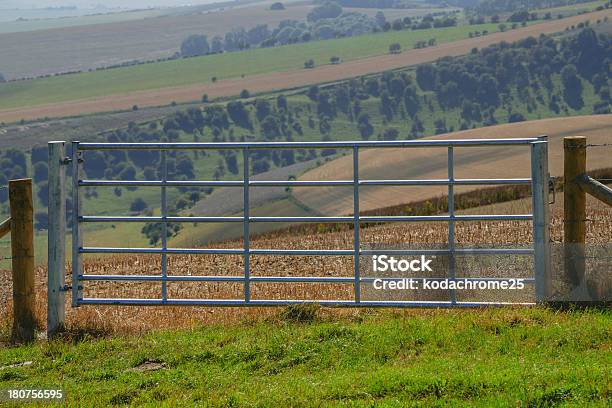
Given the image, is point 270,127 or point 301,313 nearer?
point 301,313

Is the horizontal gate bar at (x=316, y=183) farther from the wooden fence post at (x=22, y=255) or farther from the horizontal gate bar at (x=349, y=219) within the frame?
the wooden fence post at (x=22, y=255)

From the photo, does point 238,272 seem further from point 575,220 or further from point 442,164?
point 442,164

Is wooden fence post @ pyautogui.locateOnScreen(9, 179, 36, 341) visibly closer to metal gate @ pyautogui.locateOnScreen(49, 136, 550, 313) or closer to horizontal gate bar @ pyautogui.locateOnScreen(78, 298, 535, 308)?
metal gate @ pyautogui.locateOnScreen(49, 136, 550, 313)

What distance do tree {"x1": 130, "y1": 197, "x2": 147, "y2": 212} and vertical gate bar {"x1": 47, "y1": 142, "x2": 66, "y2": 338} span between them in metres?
136

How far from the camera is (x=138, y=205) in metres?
147

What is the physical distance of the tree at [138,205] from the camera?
477 feet

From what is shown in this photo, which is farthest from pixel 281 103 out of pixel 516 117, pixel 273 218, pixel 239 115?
pixel 273 218

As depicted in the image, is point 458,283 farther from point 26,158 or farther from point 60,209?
point 26,158

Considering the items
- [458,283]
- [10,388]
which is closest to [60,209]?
[10,388]

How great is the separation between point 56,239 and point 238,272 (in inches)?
235

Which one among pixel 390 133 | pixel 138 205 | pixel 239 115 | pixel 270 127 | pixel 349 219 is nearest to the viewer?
pixel 349 219

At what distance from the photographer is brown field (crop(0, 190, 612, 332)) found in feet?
33.3

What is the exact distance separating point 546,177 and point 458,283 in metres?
1.34

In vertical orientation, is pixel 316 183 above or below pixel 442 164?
below
